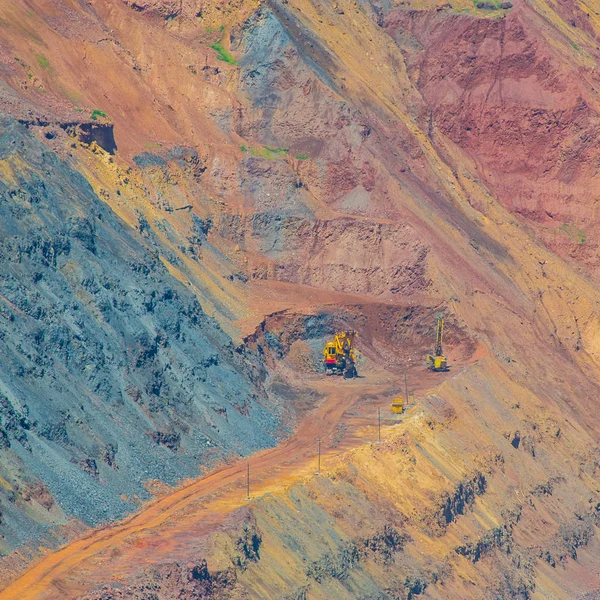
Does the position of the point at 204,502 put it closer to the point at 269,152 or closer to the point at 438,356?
the point at 438,356

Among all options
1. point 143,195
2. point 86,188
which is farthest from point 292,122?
point 86,188

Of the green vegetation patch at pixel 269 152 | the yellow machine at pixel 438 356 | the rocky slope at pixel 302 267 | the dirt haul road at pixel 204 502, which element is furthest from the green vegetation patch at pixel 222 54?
the dirt haul road at pixel 204 502

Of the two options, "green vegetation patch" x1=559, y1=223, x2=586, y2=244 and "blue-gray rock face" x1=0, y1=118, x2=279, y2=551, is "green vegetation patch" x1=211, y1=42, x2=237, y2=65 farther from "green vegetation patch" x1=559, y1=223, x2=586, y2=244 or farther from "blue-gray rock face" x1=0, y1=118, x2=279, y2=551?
"green vegetation patch" x1=559, y1=223, x2=586, y2=244

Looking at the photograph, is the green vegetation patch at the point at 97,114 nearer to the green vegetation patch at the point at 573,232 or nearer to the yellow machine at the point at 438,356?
A: the yellow machine at the point at 438,356

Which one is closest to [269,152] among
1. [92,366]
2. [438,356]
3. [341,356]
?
[341,356]

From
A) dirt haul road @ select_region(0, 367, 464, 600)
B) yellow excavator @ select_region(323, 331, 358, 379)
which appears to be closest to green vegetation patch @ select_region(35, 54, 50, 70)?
yellow excavator @ select_region(323, 331, 358, 379)
